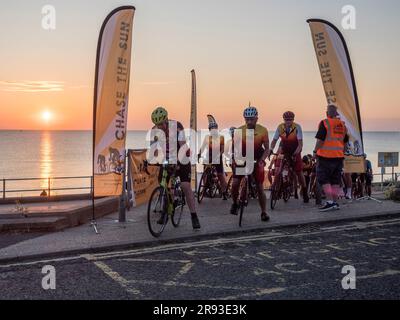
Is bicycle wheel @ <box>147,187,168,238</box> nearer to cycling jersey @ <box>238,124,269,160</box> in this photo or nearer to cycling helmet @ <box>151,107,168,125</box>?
cycling helmet @ <box>151,107,168,125</box>

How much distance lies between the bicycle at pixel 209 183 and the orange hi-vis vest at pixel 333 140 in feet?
12.0

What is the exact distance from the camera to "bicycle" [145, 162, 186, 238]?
736cm

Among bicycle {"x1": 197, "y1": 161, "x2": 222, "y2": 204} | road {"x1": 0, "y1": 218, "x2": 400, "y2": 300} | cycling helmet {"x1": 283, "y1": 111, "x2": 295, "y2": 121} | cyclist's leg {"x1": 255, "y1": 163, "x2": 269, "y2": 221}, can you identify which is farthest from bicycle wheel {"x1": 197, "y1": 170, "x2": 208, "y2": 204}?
road {"x1": 0, "y1": 218, "x2": 400, "y2": 300}

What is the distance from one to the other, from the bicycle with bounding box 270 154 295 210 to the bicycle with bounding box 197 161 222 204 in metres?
2.21

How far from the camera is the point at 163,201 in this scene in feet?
24.8

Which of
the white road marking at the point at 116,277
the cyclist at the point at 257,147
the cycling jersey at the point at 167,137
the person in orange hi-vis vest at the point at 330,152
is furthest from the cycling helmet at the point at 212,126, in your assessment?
the white road marking at the point at 116,277

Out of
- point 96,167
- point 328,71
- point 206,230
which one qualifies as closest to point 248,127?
point 206,230

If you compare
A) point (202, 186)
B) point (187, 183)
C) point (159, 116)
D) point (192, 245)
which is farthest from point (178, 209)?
point (202, 186)

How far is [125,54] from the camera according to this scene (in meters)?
8.88

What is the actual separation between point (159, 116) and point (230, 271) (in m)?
2.95

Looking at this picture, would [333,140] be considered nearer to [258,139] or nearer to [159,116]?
[258,139]

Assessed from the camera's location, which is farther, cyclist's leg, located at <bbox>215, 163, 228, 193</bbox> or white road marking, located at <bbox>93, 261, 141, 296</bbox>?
cyclist's leg, located at <bbox>215, 163, 228, 193</bbox>

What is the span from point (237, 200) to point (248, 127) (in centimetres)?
149
